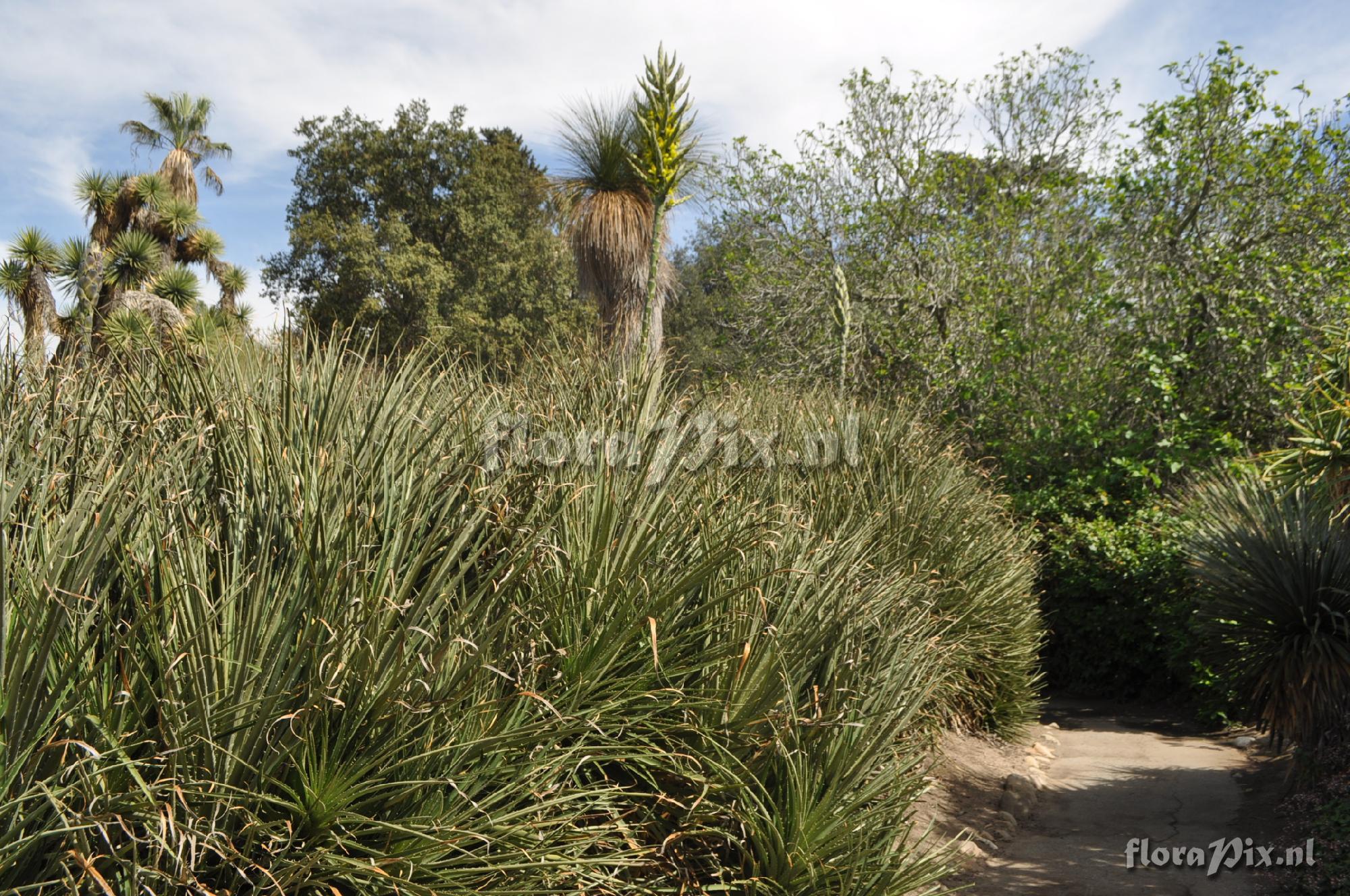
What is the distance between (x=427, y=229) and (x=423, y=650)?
1059 inches

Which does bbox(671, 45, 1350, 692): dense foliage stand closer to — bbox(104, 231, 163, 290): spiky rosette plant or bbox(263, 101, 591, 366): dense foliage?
bbox(263, 101, 591, 366): dense foliage

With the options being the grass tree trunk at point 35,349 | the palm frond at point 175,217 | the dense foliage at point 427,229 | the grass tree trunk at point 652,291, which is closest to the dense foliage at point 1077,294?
the grass tree trunk at point 652,291

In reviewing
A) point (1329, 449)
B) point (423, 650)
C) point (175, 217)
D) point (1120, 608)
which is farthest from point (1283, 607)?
point (175, 217)

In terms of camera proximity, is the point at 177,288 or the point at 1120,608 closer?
the point at 1120,608

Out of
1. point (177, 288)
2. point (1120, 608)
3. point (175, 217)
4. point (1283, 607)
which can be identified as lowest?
point (1120, 608)

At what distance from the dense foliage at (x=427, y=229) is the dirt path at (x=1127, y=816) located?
806 inches

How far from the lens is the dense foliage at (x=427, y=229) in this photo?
25812 millimetres

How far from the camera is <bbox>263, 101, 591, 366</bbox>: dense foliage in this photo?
1016 inches

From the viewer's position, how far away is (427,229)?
90.4 ft

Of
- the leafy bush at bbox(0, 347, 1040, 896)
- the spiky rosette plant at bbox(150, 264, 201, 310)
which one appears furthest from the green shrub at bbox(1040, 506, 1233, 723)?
the spiky rosette plant at bbox(150, 264, 201, 310)

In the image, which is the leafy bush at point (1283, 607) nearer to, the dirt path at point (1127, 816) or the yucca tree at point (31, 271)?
the dirt path at point (1127, 816)

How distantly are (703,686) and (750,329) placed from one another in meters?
12.8

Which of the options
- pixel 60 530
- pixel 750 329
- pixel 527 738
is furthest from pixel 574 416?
pixel 750 329

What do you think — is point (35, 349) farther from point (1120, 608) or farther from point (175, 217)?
point (175, 217)
